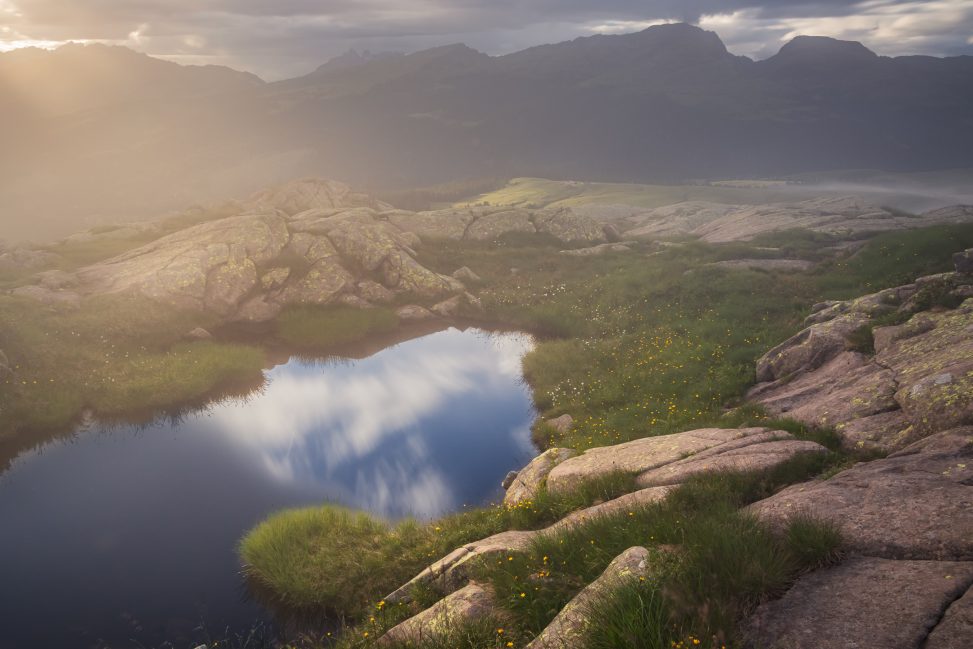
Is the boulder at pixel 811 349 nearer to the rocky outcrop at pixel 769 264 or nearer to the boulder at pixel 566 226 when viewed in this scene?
the rocky outcrop at pixel 769 264

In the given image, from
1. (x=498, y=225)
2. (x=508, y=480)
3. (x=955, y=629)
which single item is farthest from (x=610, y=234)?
(x=955, y=629)

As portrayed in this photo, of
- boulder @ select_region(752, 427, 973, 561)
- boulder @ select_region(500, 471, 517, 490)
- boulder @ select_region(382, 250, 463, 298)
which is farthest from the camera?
boulder @ select_region(382, 250, 463, 298)

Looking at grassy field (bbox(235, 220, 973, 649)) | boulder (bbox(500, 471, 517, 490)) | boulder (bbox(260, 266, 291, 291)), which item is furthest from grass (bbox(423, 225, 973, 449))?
boulder (bbox(260, 266, 291, 291))

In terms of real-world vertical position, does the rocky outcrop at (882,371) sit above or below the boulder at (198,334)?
above

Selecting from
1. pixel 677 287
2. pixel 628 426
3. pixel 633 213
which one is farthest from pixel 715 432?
pixel 633 213

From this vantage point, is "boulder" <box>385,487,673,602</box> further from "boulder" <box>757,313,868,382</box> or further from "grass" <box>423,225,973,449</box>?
"boulder" <box>757,313,868,382</box>

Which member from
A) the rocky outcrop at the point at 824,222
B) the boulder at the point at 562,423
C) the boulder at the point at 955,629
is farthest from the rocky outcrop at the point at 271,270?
the rocky outcrop at the point at 824,222

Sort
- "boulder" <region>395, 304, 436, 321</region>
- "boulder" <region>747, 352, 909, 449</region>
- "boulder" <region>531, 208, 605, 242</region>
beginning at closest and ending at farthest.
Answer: "boulder" <region>747, 352, 909, 449</region> → "boulder" <region>395, 304, 436, 321</region> → "boulder" <region>531, 208, 605, 242</region>
